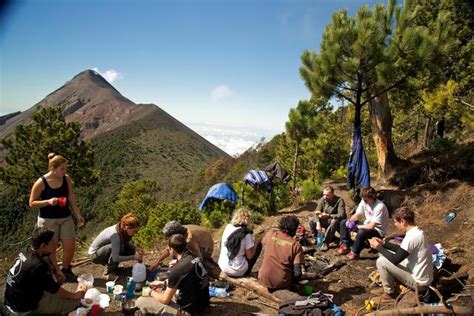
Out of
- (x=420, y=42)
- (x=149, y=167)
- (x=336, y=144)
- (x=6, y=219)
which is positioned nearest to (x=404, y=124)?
(x=336, y=144)

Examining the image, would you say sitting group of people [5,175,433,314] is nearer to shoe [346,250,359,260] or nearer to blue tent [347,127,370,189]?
shoe [346,250,359,260]

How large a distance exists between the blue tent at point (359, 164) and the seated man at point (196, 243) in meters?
→ 4.10

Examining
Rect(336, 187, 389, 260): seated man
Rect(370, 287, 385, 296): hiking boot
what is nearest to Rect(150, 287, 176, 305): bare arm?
Rect(370, 287, 385, 296): hiking boot

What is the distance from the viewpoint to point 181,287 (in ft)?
11.3

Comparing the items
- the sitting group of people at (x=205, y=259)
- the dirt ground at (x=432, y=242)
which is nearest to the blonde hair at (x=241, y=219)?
the sitting group of people at (x=205, y=259)

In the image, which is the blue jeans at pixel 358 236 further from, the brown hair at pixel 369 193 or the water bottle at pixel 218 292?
the water bottle at pixel 218 292

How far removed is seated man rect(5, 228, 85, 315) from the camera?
2949mm

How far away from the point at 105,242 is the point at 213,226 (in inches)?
203

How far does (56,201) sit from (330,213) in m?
4.17

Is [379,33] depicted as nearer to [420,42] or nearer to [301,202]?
[420,42]

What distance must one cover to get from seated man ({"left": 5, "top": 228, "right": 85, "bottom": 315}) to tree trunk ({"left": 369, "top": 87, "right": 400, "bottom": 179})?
7.65 meters

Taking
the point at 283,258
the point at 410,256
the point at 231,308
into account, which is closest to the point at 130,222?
the point at 231,308

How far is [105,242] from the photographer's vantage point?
15.4 feet

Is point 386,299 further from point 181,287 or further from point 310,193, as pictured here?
point 310,193
